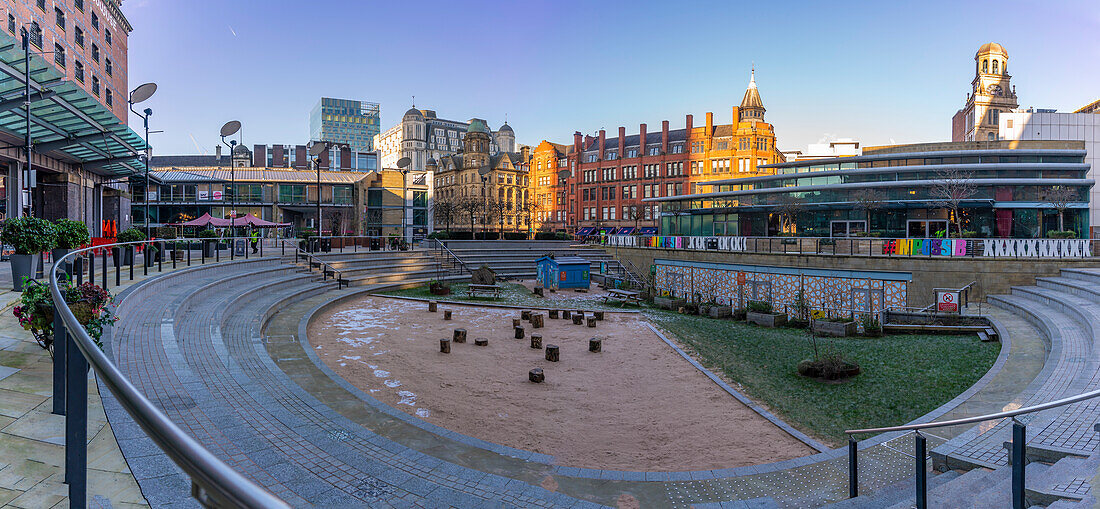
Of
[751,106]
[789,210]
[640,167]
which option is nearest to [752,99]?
[751,106]

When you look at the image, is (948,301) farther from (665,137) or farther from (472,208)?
(665,137)

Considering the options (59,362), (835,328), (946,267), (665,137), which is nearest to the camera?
(59,362)

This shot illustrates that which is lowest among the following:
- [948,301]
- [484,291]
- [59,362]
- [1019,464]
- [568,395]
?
[568,395]

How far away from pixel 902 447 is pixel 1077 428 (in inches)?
77.2

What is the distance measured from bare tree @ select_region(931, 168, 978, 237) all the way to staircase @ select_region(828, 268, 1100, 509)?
26.4 m

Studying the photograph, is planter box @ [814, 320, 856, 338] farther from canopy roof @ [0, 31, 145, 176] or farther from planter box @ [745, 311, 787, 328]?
canopy roof @ [0, 31, 145, 176]

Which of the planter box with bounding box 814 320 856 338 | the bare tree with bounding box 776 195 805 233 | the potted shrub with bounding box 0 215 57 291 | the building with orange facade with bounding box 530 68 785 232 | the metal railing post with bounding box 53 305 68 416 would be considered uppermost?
the building with orange facade with bounding box 530 68 785 232

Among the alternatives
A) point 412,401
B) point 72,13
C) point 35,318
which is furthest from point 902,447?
point 72,13

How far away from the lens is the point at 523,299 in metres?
26.6

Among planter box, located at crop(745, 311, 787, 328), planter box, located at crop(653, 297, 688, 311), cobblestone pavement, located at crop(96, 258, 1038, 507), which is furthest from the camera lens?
planter box, located at crop(653, 297, 688, 311)

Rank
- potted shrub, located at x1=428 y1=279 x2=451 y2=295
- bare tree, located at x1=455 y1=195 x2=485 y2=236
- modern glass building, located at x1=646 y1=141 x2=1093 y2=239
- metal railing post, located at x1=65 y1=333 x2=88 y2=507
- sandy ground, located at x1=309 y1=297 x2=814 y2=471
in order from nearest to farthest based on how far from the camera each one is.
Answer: metal railing post, located at x1=65 y1=333 x2=88 y2=507, sandy ground, located at x1=309 y1=297 x2=814 y2=471, potted shrub, located at x1=428 y1=279 x2=451 y2=295, modern glass building, located at x1=646 y1=141 x2=1093 y2=239, bare tree, located at x1=455 y1=195 x2=485 y2=236

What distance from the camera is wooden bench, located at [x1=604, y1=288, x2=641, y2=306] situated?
26.2m

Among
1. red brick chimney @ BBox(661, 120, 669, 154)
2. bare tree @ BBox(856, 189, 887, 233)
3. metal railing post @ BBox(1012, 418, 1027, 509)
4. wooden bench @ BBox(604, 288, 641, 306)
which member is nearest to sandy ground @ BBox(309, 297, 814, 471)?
metal railing post @ BBox(1012, 418, 1027, 509)

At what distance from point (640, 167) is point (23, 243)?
2722 inches
